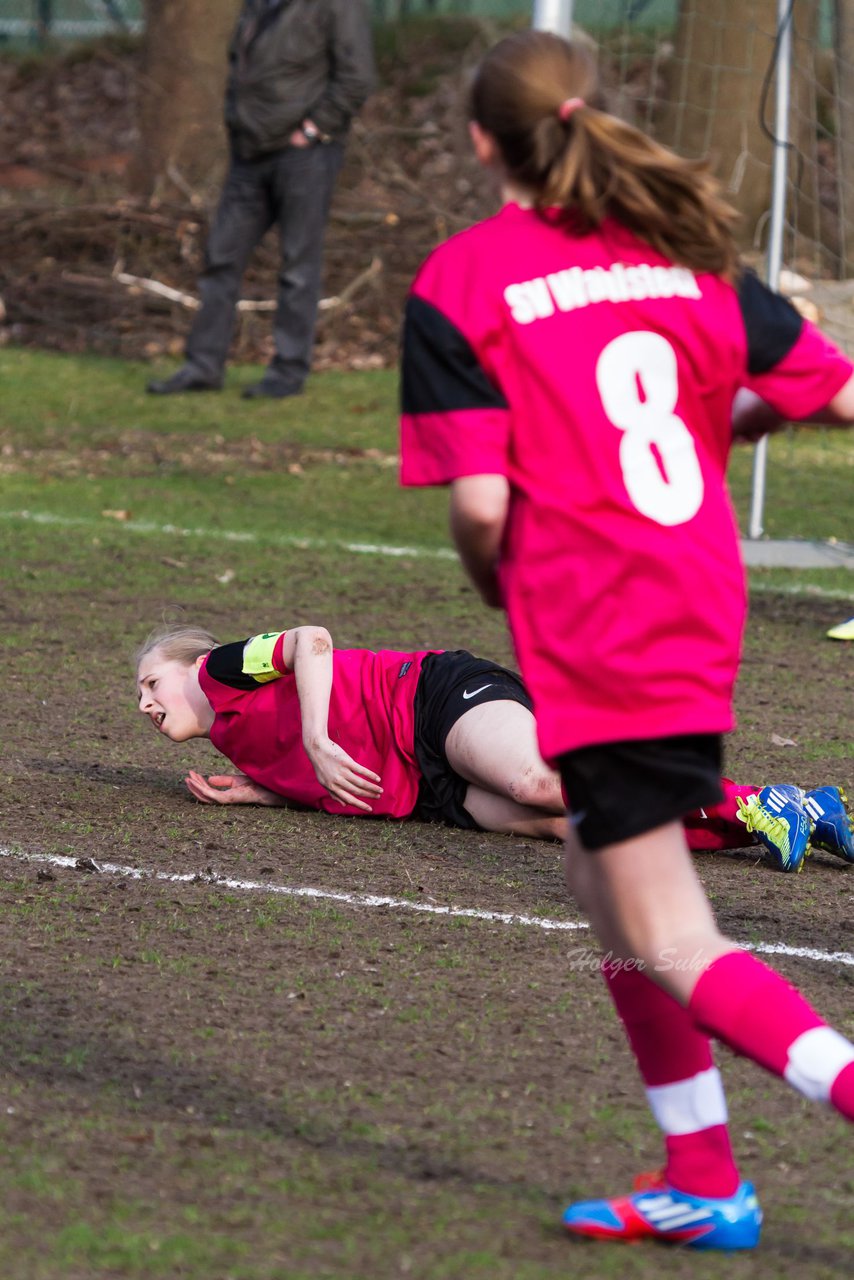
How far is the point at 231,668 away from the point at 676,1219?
8.14 feet

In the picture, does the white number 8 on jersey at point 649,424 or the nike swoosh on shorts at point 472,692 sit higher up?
the white number 8 on jersey at point 649,424

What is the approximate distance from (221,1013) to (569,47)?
189 cm

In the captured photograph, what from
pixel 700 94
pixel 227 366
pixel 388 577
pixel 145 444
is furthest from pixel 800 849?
pixel 700 94

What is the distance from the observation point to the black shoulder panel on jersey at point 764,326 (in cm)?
266

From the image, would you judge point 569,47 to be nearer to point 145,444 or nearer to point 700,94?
point 145,444

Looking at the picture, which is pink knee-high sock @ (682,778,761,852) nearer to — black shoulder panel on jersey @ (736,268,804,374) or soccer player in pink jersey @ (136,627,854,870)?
soccer player in pink jersey @ (136,627,854,870)

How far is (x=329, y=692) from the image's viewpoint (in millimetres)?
4621

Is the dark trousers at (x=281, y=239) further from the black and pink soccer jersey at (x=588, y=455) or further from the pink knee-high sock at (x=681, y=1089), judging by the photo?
the pink knee-high sock at (x=681, y=1089)

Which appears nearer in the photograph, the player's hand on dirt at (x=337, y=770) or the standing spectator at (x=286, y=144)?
the player's hand on dirt at (x=337, y=770)

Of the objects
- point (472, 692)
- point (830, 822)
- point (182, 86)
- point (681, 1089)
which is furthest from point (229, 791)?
point (182, 86)

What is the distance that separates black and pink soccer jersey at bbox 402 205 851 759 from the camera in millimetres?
2496

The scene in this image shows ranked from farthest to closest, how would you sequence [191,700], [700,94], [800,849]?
1. [700,94]
2. [191,700]
3. [800,849]

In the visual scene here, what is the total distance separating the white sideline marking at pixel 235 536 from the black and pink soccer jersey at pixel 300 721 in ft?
11.9

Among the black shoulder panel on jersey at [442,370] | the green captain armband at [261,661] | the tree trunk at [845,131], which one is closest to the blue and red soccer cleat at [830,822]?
the green captain armband at [261,661]
